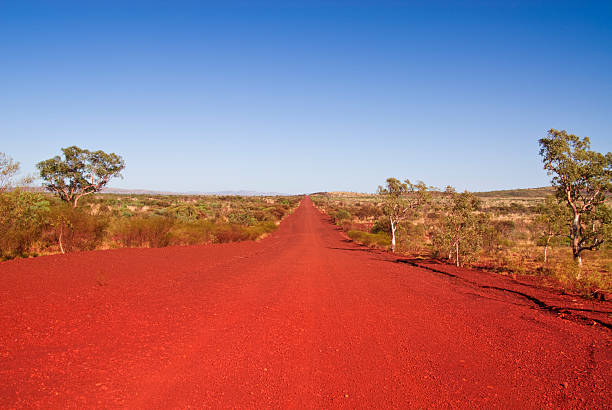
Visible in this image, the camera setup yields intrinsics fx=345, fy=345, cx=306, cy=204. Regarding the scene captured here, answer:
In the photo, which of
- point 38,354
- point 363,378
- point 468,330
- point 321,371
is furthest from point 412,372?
point 38,354

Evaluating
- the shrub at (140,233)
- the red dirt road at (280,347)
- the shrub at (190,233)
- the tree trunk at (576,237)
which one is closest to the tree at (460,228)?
the tree trunk at (576,237)

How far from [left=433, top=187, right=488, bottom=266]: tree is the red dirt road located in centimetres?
595

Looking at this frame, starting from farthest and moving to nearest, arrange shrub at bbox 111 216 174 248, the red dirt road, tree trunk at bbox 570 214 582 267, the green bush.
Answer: the green bush → shrub at bbox 111 216 174 248 → tree trunk at bbox 570 214 582 267 → the red dirt road

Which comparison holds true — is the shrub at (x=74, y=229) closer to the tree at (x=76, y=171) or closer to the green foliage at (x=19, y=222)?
the green foliage at (x=19, y=222)

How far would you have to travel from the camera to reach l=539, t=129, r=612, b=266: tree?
11.6m

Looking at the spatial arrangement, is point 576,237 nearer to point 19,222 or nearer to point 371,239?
point 371,239

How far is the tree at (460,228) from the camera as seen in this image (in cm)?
1477

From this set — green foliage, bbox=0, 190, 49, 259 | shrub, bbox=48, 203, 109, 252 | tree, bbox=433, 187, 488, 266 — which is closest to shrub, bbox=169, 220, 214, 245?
shrub, bbox=48, 203, 109, 252

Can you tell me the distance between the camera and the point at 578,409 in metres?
3.57

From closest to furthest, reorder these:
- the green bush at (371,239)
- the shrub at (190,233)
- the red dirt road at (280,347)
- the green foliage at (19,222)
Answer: the red dirt road at (280,347), the green foliage at (19,222), the shrub at (190,233), the green bush at (371,239)

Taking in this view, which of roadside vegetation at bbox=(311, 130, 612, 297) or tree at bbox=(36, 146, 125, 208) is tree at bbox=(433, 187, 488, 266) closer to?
roadside vegetation at bbox=(311, 130, 612, 297)

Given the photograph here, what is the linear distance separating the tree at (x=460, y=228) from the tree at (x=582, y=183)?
333cm

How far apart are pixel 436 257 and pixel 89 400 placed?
16.0 meters

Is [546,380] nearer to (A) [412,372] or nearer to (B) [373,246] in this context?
(A) [412,372]
